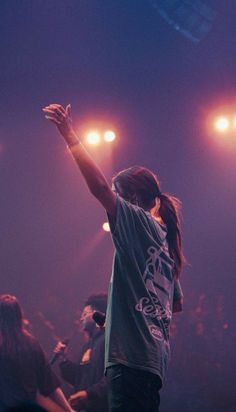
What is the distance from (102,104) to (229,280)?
4.57 metres

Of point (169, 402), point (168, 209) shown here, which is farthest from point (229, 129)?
point (168, 209)

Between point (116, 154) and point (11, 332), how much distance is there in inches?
235

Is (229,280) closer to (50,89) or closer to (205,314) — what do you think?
(205,314)

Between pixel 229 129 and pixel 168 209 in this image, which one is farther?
pixel 229 129

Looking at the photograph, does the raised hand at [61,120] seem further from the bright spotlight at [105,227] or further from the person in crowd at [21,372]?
the bright spotlight at [105,227]

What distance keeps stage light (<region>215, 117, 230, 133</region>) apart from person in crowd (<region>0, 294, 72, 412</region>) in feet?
19.8

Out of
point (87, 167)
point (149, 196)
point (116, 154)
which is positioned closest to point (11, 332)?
point (149, 196)

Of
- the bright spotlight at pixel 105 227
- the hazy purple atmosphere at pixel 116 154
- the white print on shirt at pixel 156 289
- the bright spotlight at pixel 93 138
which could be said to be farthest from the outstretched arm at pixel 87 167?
the bright spotlight at pixel 105 227

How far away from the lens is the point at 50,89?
828 centimetres

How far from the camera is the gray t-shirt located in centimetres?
181

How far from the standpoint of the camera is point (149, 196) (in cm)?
232

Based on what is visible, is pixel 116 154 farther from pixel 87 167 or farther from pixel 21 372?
pixel 87 167

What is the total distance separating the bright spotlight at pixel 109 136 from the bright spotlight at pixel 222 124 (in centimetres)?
209

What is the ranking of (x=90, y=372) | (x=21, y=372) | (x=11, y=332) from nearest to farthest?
1. (x=21, y=372)
2. (x=11, y=332)
3. (x=90, y=372)
